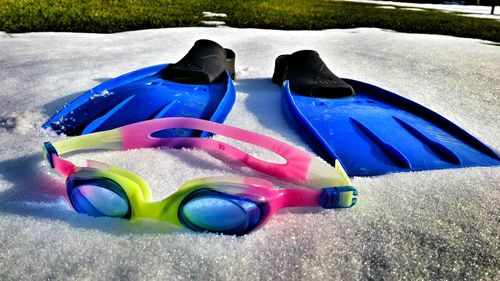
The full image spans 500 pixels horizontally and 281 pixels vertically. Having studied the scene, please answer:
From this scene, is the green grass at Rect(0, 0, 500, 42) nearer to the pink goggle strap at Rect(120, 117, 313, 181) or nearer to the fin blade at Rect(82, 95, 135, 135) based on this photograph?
the fin blade at Rect(82, 95, 135, 135)

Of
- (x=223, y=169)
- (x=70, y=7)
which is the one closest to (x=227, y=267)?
(x=223, y=169)

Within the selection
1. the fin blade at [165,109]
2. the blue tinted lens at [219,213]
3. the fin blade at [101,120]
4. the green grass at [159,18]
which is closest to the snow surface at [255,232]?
the blue tinted lens at [219,213]

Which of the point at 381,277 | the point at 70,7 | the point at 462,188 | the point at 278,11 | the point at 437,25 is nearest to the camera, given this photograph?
the point at 381,277

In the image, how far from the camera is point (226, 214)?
0.99 metres

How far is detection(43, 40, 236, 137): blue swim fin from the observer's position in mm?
1765

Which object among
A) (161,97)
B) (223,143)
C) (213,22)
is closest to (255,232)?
(223,143)

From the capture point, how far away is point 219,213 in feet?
3.25

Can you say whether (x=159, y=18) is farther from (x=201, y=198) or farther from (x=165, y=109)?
(x=201, y=198)

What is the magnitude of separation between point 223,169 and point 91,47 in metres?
2.25

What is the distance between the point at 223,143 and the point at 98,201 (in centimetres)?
51

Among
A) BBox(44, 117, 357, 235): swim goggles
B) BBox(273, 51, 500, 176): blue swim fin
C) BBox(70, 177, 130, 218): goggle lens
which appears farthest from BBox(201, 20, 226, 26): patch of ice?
BBox(70, 177, 130, 218): goggle lens

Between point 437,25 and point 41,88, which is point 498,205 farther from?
point 437,25

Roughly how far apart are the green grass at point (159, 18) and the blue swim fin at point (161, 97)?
1.98 metres

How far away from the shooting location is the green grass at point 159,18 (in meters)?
4.00
